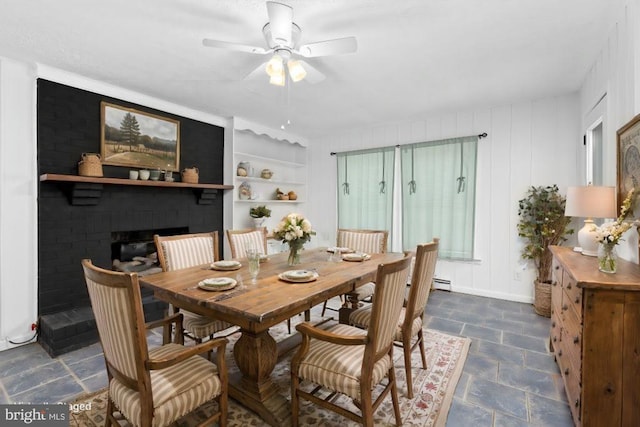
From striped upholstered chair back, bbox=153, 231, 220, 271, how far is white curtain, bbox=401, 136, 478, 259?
2.98 meters

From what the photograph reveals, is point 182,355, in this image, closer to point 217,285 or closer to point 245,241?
point 217,285

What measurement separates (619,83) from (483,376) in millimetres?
2352

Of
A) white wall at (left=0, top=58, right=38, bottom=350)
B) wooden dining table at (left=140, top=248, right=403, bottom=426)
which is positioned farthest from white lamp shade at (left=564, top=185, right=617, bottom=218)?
white wall at (left=0, top=58, right=38, bottom=350)

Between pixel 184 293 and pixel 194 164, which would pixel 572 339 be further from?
pixel 194 164

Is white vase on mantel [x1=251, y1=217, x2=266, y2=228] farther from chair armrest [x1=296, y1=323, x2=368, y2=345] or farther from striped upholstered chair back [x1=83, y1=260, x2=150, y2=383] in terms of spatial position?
striped upholstered chair back [x1=83, y1=260, x2=150, y2=383]

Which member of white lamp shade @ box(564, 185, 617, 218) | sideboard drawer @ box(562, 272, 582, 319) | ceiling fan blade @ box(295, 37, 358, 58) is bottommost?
sideboard drawer @ box(562, 272, 582, 319)

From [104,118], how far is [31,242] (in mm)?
1394

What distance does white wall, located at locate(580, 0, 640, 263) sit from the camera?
1955 millimetres

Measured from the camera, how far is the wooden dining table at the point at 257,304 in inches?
61.6

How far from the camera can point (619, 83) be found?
223 centimetres

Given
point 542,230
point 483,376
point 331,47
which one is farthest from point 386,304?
point 542,230

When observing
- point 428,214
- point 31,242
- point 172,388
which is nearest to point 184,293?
point 172,388

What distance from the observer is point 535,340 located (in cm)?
289

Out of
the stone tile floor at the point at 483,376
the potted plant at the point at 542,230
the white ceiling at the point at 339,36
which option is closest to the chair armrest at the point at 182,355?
the stone tile floor at the point at 483,376
